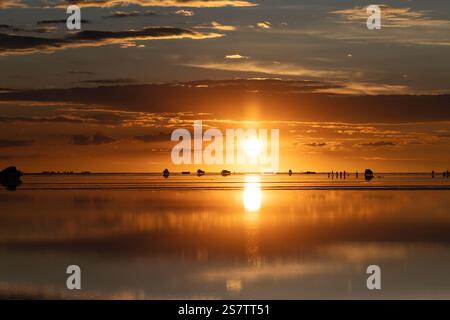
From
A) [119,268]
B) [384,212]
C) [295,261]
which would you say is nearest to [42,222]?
[119,268]

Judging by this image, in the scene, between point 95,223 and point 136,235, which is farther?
point 95,223

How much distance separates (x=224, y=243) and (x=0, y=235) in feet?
40.2

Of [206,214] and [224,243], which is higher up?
[206,214]

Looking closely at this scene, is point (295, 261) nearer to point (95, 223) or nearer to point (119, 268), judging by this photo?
point (119, 268)

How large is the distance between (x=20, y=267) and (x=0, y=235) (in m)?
10.7
